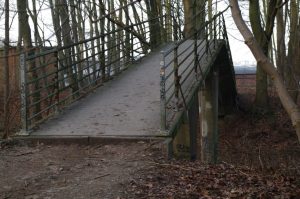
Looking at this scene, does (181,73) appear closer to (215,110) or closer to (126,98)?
(126,98)

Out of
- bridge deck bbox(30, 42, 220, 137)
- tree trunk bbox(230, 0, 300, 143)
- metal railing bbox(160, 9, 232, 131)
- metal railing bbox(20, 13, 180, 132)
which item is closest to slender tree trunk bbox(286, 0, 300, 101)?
metal railing bbox(160, 9, 232, 131)

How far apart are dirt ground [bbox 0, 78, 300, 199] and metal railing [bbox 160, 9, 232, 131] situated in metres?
1.00

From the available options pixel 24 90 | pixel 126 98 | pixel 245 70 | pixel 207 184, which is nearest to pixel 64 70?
pixel 126 98

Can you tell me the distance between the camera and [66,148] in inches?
281

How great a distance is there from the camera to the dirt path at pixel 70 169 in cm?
520

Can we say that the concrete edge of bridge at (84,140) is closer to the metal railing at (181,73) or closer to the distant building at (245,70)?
the metal railing at (181,73)

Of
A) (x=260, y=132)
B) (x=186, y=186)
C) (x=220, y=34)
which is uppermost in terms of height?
(x=220, y=34)

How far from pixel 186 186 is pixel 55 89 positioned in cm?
416

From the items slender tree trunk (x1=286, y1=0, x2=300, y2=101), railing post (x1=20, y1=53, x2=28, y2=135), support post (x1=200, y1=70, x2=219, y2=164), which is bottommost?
support post (x1=200, y1=70, x2=219, y2=164)

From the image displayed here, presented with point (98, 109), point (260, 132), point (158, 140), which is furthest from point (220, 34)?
point (158, 140)

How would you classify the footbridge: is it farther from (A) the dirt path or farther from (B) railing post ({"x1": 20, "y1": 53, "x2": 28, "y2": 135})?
(A) the dirt path

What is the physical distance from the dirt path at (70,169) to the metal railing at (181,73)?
1.00 m

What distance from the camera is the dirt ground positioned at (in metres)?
5.16

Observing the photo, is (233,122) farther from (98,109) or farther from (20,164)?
(20,164)
